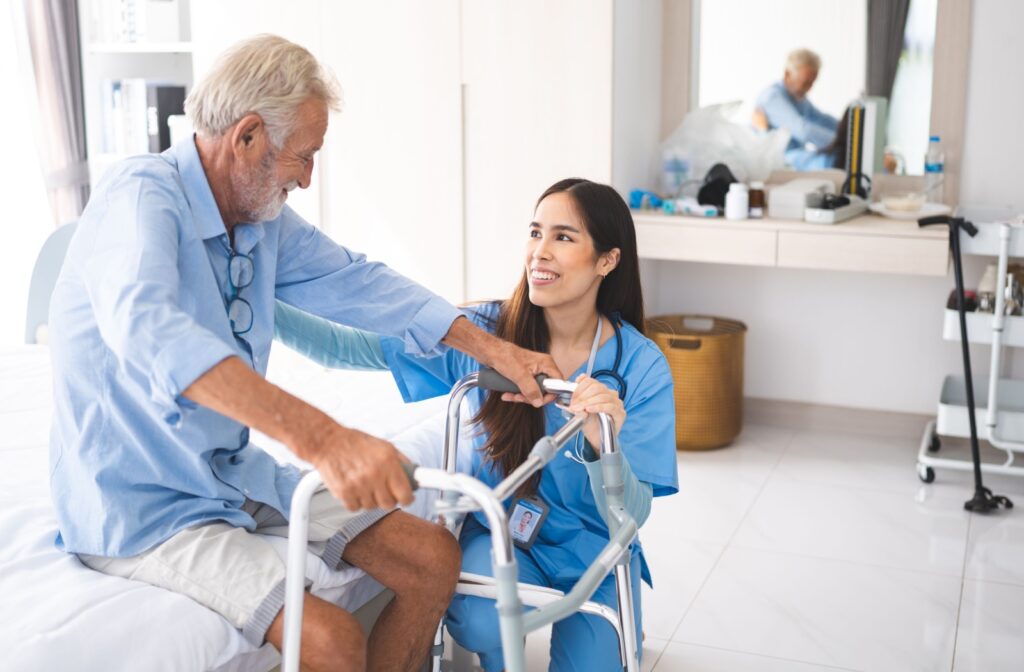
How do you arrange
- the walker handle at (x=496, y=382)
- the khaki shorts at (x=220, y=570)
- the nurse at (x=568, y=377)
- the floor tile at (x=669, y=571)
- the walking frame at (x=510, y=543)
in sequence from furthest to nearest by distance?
the floor tile at (x=669, y=571) < the nurse at (x=568, y=377) < the walker handle at (x=496, y=382) < the khaki shorts at (x=220, y=570) < the walking frame at (x=510, y=543)

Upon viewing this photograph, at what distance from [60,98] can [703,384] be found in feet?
9.29

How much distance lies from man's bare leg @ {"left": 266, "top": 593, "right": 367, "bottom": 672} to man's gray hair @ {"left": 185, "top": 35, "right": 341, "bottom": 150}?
27.7 inches

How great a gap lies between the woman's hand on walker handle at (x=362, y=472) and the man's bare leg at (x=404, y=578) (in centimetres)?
44

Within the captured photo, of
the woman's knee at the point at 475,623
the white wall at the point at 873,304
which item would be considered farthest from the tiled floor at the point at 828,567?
the woman's knee at the point at 475,623

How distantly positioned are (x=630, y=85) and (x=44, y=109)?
94.7 inches

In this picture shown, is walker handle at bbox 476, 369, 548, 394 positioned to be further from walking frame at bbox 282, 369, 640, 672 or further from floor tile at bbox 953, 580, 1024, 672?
floor tile at bbox 953, 580, 1024, 672

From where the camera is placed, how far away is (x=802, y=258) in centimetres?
368

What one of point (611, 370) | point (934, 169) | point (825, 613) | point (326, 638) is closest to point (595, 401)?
point (611, 370)

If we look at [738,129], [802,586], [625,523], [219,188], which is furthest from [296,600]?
[738,129]

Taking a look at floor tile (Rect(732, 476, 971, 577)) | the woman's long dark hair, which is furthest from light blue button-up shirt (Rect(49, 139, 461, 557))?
floor tile (Rect(732, 476, 971, 577))

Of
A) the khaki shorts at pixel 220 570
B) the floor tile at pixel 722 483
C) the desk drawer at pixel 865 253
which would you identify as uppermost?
the desk drawer at pixel 865 253

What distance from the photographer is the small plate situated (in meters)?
3.68

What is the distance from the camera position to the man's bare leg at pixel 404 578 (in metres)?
1.86

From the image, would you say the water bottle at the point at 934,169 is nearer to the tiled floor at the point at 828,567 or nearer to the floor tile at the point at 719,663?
the tiled floor at the point at 828,567
